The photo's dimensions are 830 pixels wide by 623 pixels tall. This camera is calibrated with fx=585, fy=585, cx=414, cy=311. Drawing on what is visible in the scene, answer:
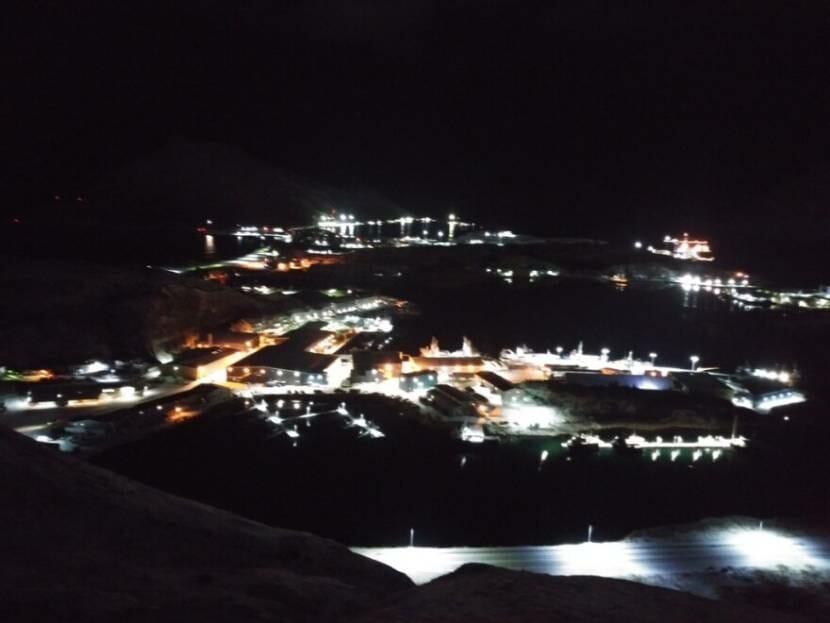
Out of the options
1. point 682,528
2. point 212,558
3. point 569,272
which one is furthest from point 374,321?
point 569,272

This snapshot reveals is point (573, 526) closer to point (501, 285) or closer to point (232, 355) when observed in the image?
point (232, 355)

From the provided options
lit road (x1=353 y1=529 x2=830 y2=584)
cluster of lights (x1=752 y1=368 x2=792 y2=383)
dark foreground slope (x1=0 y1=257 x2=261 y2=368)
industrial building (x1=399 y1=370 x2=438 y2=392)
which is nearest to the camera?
lit road (x1=353 y1=529 x2=830 y2=584)

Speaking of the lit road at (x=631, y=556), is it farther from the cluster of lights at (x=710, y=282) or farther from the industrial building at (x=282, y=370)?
the cluster of lights at (x=710, y=282)

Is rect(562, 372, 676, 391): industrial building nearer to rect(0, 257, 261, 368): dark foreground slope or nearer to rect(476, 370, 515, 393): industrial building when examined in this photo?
rect(476, 370, 515, 393): industrial building

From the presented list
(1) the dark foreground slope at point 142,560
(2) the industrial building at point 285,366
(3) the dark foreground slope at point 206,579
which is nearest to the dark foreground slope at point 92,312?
(2) the industrial building at point 285,366

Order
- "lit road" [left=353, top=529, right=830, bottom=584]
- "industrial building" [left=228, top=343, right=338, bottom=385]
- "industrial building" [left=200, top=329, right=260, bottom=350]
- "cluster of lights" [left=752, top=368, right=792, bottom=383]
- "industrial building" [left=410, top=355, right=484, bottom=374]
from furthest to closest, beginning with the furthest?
"industrial building" [left=200, top=329, right=260, bottom=350] → "cluster of lights" [left=752, top=368, right=792, bottom=383] → "industrial building" [left=410, top=355, right=484, bottom=374] → "industrial building" [left=228, top=343, right=338, bottom=385] → "lit road" [left=353, top=529, right=830, bottom=584]

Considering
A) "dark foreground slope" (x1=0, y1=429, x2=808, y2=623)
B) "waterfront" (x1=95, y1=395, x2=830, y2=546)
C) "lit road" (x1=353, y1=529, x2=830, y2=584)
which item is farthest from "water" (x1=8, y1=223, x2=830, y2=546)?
"dark foreground slope" (x1=0, y1=429, x2=808, y2=623)

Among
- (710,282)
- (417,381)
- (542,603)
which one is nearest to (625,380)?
(417,381)
